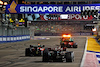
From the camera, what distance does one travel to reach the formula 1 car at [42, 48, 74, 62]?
1333 cm

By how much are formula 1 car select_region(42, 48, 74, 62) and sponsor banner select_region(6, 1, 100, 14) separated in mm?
24411

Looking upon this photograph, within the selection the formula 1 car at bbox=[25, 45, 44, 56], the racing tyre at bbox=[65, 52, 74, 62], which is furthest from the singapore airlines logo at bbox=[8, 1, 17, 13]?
the racing tyre at bbox=[65, 52, 74, 62]

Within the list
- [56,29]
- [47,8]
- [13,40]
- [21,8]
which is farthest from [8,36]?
[56,29]

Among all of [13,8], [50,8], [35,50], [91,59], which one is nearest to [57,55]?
[91,59]

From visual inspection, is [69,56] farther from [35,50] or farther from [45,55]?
[35,50]

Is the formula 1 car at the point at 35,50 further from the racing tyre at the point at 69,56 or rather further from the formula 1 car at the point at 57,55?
the racing tyre at the point at 69,56

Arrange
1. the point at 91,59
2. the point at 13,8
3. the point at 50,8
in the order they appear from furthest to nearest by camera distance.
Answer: the point at 13,8 < the point at 50,8 < the point at 91,59

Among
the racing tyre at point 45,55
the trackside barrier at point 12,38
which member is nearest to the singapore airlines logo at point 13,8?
the trackside barrier at point 12,38

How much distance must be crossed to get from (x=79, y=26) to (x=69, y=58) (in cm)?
7546

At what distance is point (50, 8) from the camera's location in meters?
38.1

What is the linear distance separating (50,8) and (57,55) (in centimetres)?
2515

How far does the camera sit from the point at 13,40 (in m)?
41.0

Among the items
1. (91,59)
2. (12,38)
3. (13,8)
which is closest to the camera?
(91,59)

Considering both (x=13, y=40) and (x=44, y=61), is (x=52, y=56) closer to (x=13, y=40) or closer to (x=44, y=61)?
(x=44, y=61)
